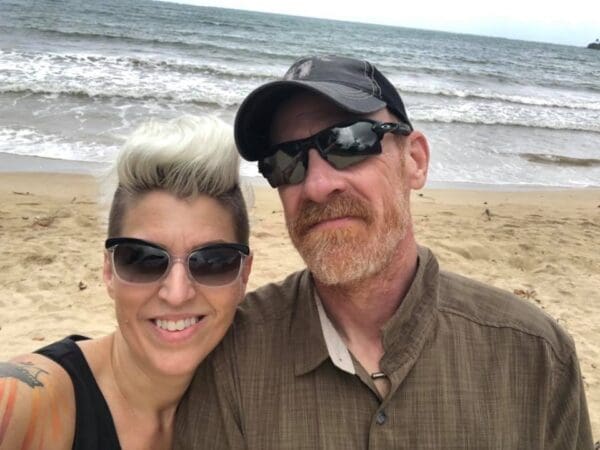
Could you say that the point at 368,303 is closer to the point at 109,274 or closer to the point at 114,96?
the point at 109,274

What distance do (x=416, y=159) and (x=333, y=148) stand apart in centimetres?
48

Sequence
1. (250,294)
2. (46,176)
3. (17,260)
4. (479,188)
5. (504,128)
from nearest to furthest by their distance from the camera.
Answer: (250,294) < (17,260) < (46,176) < (479,188) < (504,128)

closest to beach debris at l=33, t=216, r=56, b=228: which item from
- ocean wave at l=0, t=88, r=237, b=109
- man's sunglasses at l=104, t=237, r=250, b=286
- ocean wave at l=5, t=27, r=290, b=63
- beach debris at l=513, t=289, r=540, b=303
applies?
man's sunglasses at l=104, t=237, r=250, b=286

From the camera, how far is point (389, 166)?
203cm

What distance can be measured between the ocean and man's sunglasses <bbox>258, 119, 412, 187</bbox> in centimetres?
740

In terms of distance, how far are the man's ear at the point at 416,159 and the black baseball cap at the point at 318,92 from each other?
10 centimetres

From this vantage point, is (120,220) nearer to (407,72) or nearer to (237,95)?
(237,95)

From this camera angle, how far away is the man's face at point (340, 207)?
1885 mm

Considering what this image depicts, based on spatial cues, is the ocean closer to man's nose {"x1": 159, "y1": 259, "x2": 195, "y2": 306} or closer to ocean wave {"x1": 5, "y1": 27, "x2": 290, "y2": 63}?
ocean wave {"x1": 5, "y1": 27, "x2": 290, "y2": 63}

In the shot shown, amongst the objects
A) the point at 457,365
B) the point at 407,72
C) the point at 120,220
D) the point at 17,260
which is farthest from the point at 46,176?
the point at 407,72

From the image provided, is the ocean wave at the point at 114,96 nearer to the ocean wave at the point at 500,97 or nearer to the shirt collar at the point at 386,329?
the ocean wave at the point at 500,97

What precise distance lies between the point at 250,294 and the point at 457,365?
87 centimetres

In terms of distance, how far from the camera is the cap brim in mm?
1851

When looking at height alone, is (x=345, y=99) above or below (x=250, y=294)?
above
